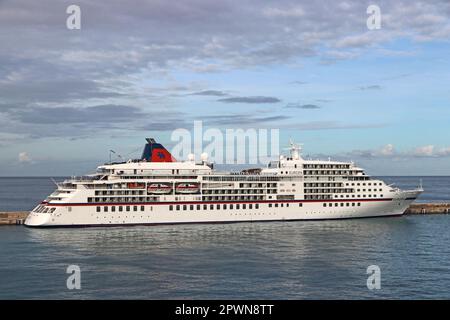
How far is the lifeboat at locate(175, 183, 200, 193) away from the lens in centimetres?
6606

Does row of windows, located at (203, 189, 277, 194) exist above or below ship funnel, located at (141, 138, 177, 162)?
below

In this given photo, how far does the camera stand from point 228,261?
42281 millimetres

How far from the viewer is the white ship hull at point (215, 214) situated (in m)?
61.7

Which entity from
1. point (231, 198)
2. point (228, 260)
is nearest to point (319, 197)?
point (231, 198)

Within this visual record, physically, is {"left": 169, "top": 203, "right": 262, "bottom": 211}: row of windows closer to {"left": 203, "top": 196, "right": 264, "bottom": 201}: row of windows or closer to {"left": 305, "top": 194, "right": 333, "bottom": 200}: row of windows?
{"left": 203, "top": 196, "right": 264, "bottom": 201}: row of windows

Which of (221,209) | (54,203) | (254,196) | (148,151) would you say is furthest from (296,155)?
(54,203)

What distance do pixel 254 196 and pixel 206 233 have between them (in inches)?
493

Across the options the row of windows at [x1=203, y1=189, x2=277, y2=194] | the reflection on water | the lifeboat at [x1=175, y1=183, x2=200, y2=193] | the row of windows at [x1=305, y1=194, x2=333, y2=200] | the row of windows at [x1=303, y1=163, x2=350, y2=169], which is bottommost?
the reflection on water

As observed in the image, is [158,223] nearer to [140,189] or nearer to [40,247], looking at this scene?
[140,189]

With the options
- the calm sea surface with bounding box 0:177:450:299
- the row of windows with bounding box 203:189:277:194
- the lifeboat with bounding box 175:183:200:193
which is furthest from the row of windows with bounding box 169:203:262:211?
the calm sea surface with bounding box 0:177:450:299

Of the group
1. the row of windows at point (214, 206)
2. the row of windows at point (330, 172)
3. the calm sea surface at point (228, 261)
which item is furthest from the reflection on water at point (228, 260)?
the row of windows at point (330, 172)

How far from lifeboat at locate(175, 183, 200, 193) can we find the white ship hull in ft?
5.94

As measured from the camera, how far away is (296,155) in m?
73.0

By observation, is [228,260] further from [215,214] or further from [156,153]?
[156,153]
